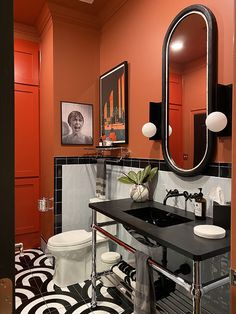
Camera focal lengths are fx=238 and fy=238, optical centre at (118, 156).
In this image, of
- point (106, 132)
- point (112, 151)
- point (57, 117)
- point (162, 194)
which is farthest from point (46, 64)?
point (162, 194)

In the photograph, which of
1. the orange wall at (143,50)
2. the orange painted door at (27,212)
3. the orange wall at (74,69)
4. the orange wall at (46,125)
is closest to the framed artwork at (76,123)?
the orange wall at (74,69)

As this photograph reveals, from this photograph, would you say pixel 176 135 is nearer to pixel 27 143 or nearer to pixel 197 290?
pixel 197 290

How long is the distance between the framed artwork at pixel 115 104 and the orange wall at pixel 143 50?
3.1 inches

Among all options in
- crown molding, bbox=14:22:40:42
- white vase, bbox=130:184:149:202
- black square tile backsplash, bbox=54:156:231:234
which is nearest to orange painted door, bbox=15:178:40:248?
black square tile backsplash, bbox=54:156:231:234

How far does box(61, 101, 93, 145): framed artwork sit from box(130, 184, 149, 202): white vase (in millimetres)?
1227

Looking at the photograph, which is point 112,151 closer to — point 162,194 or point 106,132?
point 106,132

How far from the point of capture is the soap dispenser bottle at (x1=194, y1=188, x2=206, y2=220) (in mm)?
1566

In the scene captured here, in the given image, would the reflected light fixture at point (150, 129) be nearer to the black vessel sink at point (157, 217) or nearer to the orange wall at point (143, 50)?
the orange wall at point (143, 50)

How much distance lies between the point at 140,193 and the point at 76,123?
1.39m

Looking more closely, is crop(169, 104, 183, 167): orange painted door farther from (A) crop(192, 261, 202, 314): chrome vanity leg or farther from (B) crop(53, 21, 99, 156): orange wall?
(B) crop(53, 21, 99, 156): orange wall

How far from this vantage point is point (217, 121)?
1457 mm

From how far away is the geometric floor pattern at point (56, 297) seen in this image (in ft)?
6.64

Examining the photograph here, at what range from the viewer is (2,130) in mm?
548

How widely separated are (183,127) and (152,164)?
18.5 inches
